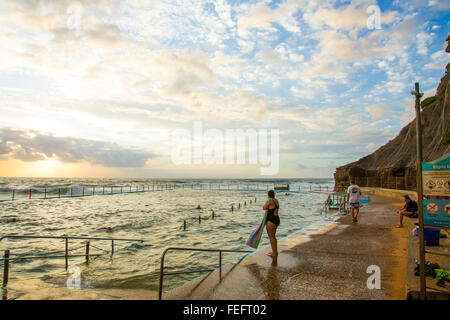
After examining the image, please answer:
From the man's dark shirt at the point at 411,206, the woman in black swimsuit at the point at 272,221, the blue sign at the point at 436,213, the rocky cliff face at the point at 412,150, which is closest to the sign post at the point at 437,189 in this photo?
the blue sign at the point at 436,213

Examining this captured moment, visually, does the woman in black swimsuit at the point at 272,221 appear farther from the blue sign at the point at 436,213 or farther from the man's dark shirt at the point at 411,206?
the man's dark shirt at the point at 411,206

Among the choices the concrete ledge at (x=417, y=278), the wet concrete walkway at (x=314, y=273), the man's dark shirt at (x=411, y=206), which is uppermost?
the man's dark shirt at (x=411, y=206)

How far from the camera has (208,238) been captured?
563 inches

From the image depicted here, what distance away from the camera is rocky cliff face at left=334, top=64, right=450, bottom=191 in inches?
1137

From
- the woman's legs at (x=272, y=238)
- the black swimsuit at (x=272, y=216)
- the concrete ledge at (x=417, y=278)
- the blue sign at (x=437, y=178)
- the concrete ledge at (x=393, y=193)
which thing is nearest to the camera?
the concrete ledge at (x=417, y=278)

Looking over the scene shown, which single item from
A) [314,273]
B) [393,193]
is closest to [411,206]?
[314,273]

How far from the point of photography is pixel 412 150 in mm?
49875

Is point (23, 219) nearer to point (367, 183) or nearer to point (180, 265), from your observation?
point (180, 265)

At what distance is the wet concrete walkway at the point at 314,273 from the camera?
4.40 meters

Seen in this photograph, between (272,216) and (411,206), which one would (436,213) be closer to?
(272,216)

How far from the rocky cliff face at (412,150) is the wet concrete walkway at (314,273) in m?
16.1

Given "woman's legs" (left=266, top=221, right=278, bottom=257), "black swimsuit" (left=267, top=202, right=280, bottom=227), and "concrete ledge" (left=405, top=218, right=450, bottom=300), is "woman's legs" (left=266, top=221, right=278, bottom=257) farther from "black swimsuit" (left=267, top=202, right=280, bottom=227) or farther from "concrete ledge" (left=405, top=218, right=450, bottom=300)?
"concrete ledge" (left=405, top=218, right=450, bottom=300)

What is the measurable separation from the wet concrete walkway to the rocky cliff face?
1612cm
